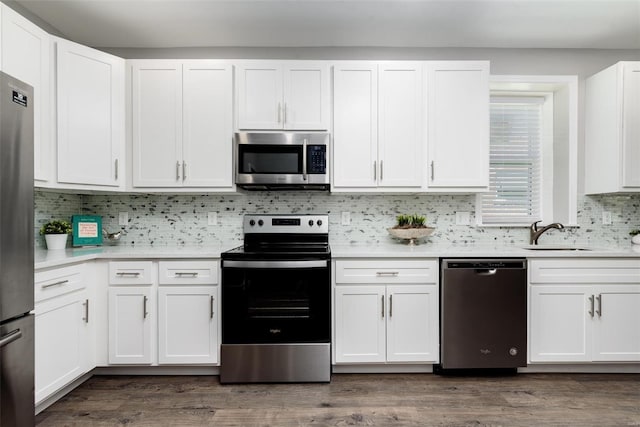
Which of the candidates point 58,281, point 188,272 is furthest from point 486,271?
point 58,281

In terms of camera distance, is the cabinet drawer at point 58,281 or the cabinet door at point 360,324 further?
the cabinet door at point 360,324

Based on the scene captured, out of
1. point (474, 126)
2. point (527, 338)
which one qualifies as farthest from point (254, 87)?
point (527, 338)

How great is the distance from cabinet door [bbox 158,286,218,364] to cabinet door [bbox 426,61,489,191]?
1976 millimetres

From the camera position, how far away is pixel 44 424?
2.00m

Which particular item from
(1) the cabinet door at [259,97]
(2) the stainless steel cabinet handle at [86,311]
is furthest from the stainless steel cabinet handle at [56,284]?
(1) the cabinet door at [259,97]

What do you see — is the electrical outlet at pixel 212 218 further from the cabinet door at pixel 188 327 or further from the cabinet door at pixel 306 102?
the cabinet door at pixel 306 102

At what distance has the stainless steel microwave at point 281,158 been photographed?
270 cm

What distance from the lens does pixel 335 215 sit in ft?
10.2

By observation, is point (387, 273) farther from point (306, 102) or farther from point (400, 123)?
point (306, 102)

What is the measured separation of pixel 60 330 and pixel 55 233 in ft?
2.66

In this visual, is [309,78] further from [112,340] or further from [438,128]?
[112,340]

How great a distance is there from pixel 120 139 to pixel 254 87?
1082mm

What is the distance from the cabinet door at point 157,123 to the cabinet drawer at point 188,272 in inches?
25.0

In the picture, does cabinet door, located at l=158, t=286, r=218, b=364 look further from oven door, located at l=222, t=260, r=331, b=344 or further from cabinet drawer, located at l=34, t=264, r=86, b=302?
cabinet drawer, located at l=34, t=264, r=86, b=302
